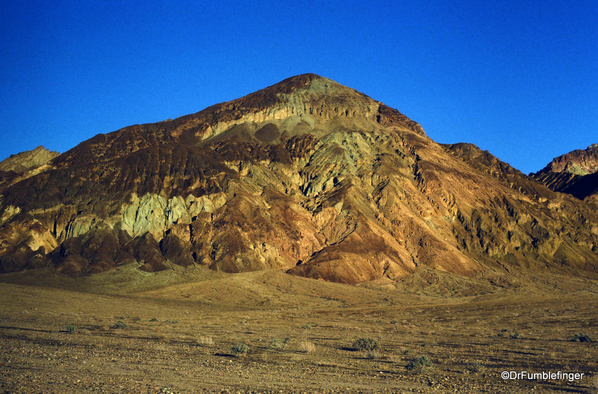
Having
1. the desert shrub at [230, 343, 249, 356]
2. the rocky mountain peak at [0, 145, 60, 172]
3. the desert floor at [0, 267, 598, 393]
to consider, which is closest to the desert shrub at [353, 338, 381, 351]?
the desert floor at [0, 267, 598, 393]

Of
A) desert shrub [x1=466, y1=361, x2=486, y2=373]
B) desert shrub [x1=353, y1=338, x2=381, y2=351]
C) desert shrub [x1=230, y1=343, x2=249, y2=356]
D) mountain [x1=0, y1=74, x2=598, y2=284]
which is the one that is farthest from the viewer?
mountain [x1=0, y1=74, x2=598, y2=284]

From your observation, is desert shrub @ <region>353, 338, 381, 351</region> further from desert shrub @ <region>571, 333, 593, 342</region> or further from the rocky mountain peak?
the rocky mountain peak

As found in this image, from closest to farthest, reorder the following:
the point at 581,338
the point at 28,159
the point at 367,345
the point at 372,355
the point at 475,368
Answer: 1. the point at 475,368
2. the point at 372,355
3. the point at 367,345
4. the point at 581,338
5. the point at 28,159

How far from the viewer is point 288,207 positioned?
123 meters

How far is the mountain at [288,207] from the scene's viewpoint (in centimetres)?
10756

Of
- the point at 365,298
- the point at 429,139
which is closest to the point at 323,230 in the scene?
the point at 365,298

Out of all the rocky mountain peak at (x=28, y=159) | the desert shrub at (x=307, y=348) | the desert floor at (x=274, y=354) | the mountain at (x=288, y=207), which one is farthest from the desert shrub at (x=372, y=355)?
the rocky mountain peak at (x=28, y=159)

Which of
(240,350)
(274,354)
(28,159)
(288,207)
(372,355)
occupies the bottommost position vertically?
(274,354)

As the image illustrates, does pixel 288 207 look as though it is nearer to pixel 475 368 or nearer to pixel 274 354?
pixel 274 354

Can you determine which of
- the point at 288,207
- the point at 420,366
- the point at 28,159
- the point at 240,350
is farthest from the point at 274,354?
the point at 28,159

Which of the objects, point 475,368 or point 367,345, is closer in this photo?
point 475,368

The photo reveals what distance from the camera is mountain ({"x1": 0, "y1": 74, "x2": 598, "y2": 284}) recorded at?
10756 cm

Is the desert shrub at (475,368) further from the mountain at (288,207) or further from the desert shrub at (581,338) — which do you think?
the mountain at (288,207)

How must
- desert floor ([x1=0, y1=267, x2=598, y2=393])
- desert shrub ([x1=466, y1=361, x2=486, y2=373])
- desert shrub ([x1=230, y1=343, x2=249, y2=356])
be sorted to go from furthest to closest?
desert shrub ([x1=230, y1=343, x2=249, y2=356]), desert shrub ([x1=466, y1=361, x2=486, y2=373]), desert floor ([x1=0, y1=267, x2=598, y2=393])
